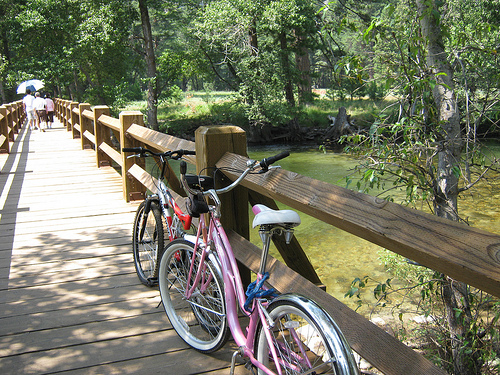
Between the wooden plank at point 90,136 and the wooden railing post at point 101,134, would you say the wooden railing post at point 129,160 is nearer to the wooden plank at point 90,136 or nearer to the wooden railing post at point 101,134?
the wooden railing post at point 101,134

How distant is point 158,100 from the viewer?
27141 mm

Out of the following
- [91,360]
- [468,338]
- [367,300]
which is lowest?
[367,300]

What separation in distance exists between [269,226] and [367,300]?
5.36 m

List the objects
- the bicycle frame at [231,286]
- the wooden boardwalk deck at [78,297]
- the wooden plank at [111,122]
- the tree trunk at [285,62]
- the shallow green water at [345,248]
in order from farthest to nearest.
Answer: the tree trunk at [285,62], the shallow green water at [345,248], the wooden plank at [111,122], the wooden boardwalk deck at [78,297], the bicycle frame at [231,286]

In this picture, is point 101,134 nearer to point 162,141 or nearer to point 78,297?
point 162,141

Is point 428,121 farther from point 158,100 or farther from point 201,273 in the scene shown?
point 158,100

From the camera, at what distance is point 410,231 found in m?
1.39

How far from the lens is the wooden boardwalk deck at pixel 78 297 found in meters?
2.54

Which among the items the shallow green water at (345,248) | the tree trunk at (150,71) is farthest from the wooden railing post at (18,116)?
the shallow green water at (345,248)

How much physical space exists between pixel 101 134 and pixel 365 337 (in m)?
6.87

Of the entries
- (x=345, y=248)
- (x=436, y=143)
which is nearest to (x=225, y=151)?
(x=436, y=143)

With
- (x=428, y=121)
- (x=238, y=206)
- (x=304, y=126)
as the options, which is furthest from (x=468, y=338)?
(x=304, y=126)

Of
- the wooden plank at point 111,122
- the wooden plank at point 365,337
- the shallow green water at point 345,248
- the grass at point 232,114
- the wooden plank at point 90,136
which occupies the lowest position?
the shallow green water at point 345,248

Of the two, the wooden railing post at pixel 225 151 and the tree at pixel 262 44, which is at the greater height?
the tree at pixel 262 44
